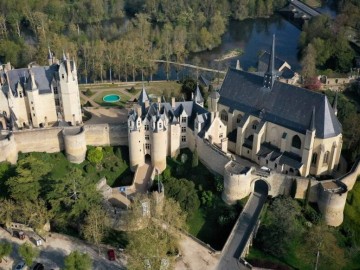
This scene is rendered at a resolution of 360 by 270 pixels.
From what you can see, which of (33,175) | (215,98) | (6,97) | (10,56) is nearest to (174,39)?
(10,56)

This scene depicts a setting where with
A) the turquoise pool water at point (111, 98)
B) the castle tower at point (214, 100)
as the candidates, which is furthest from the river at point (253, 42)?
the castle tower at point (214, 100)

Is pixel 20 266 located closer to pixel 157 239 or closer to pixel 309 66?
pixel 157 239

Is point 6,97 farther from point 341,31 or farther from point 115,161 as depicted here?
point 341,31

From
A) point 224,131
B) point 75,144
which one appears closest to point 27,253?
point 75,144

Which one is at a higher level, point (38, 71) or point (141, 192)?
point (38, 71)

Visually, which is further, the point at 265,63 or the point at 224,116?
the point at 265,63

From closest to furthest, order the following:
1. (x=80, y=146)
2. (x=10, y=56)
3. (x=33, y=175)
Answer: (x=33, y=175) → (x=80, y=146) → (x=10, y=56)

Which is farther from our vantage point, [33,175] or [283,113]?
[283,113]
